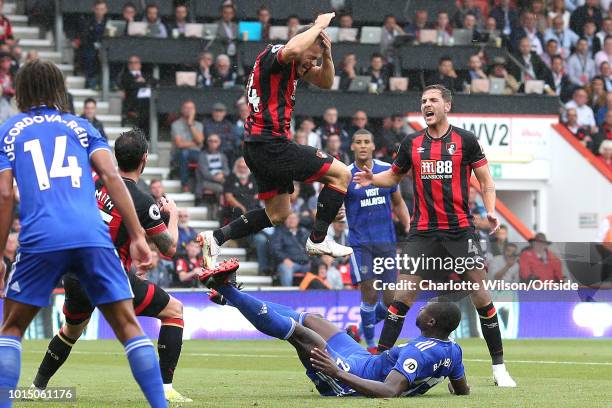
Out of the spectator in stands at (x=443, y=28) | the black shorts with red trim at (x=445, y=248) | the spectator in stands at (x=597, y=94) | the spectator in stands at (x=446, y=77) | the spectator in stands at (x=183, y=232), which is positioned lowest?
the spectator in stands at (x=183, y=232)

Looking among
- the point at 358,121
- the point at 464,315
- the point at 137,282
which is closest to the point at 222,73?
the point at 358,121

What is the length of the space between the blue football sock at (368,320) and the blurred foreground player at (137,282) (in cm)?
630

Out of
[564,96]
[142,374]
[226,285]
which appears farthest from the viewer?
[564,96]

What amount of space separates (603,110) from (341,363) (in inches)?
784

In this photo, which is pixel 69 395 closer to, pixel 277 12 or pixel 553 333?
pixel 553 333

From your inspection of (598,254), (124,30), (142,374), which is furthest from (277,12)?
(142,374)

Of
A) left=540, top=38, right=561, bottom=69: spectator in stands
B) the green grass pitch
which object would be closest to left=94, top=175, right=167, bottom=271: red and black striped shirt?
the green grass pitch

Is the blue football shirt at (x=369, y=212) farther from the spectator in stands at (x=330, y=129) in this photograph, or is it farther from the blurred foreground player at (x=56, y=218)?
the blurred foreground player at (x=56, y=218)

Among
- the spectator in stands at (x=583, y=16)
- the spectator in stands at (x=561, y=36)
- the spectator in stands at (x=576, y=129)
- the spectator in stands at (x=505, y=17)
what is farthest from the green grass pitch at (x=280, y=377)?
the spectator in stands at (x=583, y=16)

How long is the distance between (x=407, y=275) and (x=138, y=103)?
13800mm

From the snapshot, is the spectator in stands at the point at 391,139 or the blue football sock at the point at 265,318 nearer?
the blue football sock at the point at 265,318

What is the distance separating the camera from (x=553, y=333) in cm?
2036

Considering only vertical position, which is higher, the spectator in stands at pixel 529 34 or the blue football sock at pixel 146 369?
the spectator in stands at pixel 529 34

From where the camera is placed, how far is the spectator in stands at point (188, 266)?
20.6 m
